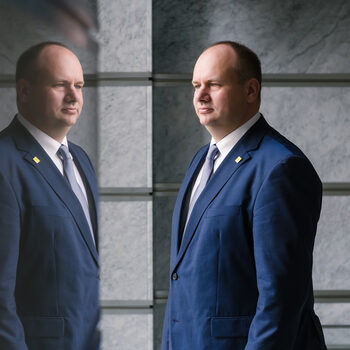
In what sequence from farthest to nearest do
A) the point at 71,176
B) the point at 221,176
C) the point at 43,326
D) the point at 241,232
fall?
the point at 221,176 < the point at 241,232 < the point at 71,176 < the point at 43,326

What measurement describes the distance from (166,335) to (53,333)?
69cm

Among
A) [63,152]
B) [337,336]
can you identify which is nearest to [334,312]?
[337,336]

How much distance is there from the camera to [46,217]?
4.16 feet

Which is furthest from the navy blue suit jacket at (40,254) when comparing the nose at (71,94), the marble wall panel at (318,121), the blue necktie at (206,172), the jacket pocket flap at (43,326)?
the marble wall panel at (318,121)

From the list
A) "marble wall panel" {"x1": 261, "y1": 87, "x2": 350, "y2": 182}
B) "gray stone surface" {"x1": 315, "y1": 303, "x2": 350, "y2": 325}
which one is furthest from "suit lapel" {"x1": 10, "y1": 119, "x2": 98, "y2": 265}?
"gray stone surface" {"x1": 315, "y1": 303, "x2": 350, "y2": 325}

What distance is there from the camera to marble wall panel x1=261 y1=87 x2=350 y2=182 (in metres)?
2.19

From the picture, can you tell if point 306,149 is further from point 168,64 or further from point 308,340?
point 308,340

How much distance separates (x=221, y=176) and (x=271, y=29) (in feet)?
2.62

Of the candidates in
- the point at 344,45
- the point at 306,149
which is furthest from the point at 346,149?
the point at 344,45

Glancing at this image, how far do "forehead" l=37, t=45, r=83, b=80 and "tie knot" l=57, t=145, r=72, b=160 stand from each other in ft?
0.63

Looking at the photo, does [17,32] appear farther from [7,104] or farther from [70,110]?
[70,110]

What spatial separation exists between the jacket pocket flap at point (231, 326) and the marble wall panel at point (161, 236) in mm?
540

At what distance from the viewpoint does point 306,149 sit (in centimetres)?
220

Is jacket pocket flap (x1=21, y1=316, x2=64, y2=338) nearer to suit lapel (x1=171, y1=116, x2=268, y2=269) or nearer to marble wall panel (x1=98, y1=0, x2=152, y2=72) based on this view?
suit lapel (x1=171, y1=116, x2=268, y2=269)
